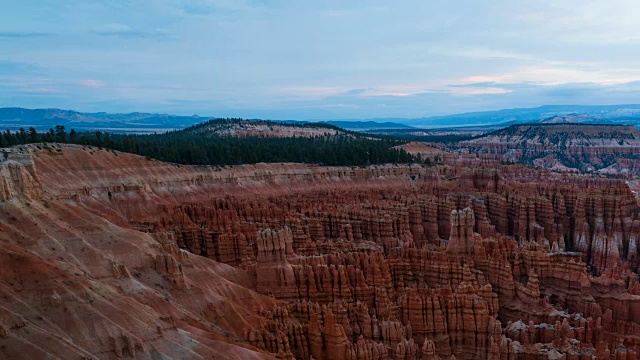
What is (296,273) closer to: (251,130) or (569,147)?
(251,130)

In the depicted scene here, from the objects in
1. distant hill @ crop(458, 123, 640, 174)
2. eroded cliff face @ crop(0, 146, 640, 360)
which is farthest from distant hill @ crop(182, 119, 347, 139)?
eroded cliff face @ crop(0, 146, 640, 360)

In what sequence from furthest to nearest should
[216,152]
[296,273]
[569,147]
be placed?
[569,147] < [216,152] < [296,273]

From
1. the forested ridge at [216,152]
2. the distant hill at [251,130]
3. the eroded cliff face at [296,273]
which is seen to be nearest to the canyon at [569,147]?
the forested ridge at [216,152]

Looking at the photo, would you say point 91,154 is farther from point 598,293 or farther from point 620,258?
point 620,258

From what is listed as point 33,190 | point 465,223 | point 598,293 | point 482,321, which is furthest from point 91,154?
point 598,293

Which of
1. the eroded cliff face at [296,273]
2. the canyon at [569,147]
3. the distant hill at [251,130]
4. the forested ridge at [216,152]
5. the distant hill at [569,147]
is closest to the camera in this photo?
the eroded cliff face at [296,273]

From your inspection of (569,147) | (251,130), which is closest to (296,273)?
(251,130)

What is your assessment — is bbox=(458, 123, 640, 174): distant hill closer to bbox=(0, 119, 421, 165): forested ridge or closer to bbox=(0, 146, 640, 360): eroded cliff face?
bbox=(0, 119, 421, 165): forested ridge

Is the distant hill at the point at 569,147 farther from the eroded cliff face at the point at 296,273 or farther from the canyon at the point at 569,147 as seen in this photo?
the eroded cliff face at the point at 296,273
